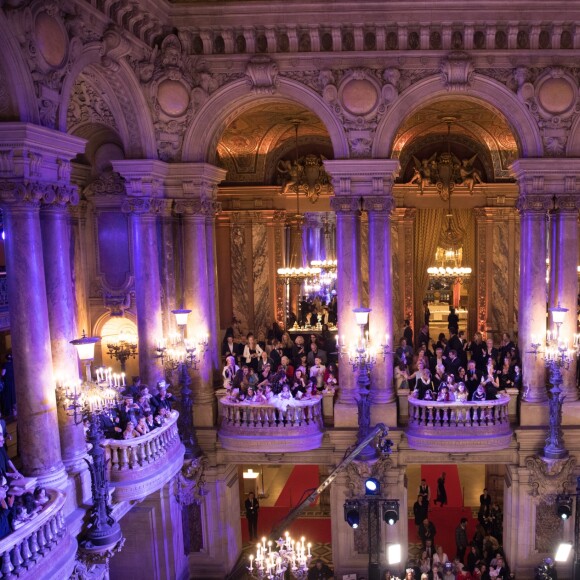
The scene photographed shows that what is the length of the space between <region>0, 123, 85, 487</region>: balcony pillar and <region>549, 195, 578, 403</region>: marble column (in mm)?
9920

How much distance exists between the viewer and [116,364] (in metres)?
16.0

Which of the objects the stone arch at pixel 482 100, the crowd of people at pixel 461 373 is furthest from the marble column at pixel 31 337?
the crowd of people at pixel 461 373

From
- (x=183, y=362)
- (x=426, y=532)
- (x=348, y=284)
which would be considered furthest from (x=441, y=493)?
(x=183, y=362)

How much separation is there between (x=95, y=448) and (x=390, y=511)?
5965 millimetres

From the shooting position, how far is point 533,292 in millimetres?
13625

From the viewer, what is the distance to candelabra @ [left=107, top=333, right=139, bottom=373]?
606 inches

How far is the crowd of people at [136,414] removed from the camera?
10805 mm

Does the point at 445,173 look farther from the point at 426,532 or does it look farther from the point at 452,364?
the point at 426,532

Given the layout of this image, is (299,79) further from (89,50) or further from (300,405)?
(300,405)

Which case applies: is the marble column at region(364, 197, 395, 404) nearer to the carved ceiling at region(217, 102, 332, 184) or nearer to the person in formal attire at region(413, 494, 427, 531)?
the person in formal attire at region(413, 494, 427, 531)

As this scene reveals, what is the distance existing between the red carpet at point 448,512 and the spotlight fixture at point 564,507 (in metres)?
3.61

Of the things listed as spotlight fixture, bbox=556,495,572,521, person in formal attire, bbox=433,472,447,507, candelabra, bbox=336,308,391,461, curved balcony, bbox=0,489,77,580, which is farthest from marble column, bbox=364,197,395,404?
curved balcony, bbox=0,489,77,580

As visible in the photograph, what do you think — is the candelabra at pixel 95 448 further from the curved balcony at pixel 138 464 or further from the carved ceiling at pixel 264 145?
the carved ceiling at pixel 264 145

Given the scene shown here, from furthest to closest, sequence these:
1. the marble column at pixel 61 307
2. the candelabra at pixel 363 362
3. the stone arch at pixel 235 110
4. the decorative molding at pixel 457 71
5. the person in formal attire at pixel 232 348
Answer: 1. the person in formal attire at pixel 232 348
2. the stone arch at pixel 235 110
3. the decorative molding at pixel 457 71
4. the candelabra at pixel 363 362
5. the marble column at pixel 61 307
